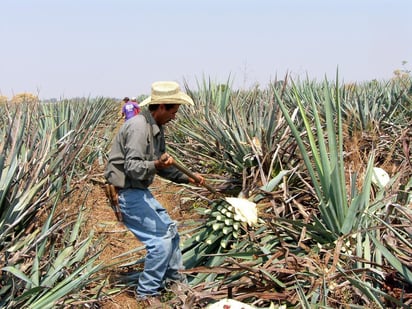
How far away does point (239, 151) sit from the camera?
4.47 meters

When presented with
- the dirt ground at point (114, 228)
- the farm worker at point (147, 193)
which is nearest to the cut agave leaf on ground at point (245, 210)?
the farm worker at point (147, 193)

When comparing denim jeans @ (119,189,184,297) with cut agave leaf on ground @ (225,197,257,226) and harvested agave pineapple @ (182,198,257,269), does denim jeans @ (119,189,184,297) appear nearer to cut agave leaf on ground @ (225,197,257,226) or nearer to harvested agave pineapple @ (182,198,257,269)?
harvested agave pineapple @ (182,198,257,269)

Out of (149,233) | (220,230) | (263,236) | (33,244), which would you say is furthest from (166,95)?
(33,244)

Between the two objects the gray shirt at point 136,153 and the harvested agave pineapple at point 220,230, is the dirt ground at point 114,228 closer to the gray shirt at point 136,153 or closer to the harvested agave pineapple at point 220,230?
the gray shirt at point 136,153

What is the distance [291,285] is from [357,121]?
371cm

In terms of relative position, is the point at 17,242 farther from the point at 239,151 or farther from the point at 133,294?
the point at 239,151

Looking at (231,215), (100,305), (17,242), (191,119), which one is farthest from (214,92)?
(17,242)

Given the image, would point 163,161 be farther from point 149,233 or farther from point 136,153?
point 149,233

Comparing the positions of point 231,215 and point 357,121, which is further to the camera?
point 357,121

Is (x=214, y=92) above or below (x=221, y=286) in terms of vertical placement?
above

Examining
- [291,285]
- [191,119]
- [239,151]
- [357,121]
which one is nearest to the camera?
[291,285]

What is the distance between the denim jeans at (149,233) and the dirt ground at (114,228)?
173 millimetres

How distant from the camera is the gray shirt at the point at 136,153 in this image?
10.4 ft

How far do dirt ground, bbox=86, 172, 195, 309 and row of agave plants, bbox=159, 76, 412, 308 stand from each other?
497 mm
